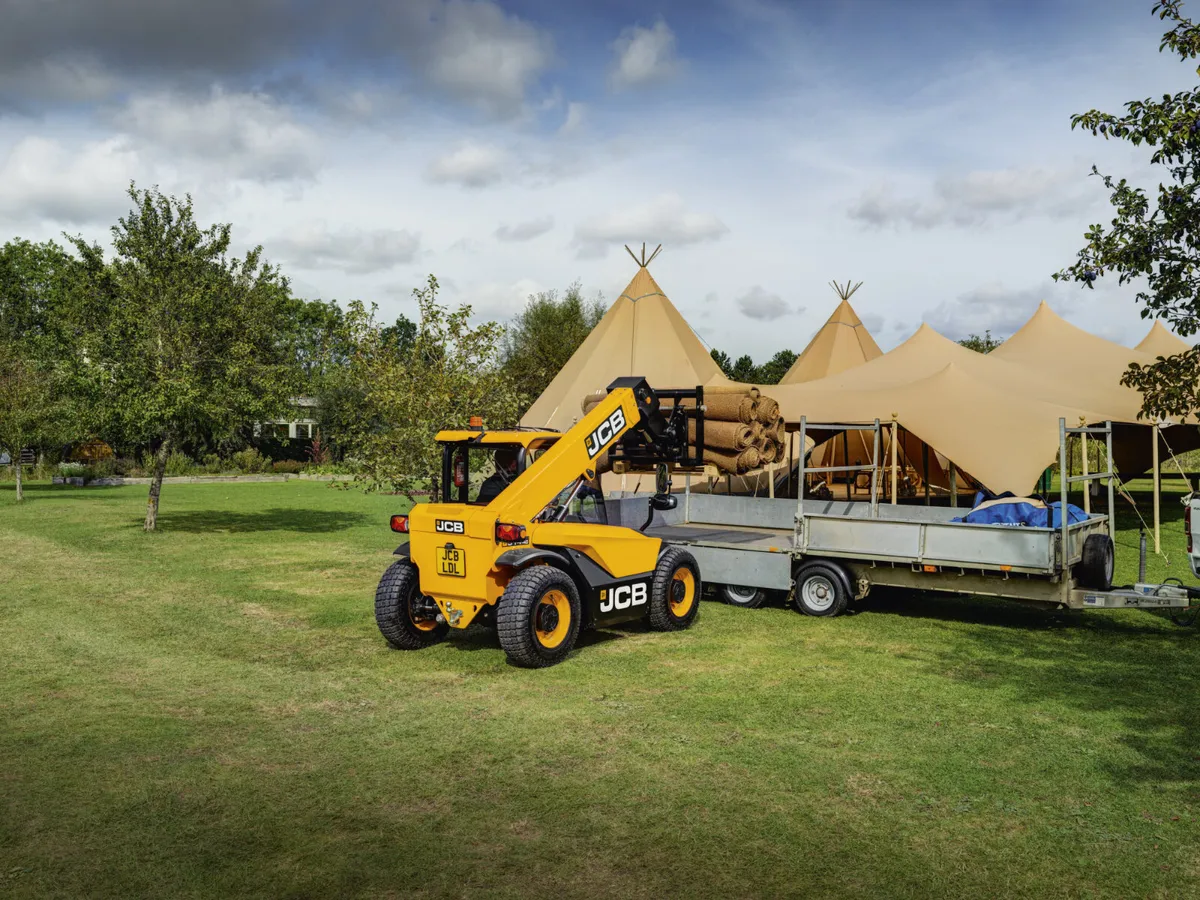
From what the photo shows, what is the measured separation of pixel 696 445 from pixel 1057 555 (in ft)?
13.3

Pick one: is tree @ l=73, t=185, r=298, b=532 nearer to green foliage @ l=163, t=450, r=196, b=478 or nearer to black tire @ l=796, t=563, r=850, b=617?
black tire @ l=796, t=563, r=850, b=617

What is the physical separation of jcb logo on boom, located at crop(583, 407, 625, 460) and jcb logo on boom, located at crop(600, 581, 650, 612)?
142 cm

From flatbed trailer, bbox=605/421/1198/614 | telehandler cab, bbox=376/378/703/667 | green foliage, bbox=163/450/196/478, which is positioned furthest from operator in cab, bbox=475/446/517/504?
green foliage, bbox=163/450/196/478

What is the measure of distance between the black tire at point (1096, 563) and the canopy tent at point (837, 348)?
64.7 ft

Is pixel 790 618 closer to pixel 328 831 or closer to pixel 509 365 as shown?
pixel 328 831

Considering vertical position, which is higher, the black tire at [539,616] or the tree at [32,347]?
the tree at [32,347]

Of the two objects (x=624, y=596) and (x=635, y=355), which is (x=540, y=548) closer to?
(x=624, y=596)

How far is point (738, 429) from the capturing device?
14.9 m

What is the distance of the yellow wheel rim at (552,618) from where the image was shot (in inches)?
385

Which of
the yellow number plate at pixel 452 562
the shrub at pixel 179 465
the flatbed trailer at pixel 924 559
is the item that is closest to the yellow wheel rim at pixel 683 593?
the flatbed trailer at pixel 924 559

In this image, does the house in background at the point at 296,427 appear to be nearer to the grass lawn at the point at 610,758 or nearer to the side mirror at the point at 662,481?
the side mirror at the point at 662,481

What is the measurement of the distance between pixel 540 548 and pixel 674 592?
7.27 ft

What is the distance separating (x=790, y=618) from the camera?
489 inches

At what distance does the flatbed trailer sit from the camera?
10867 mm
